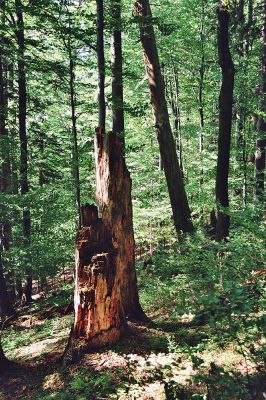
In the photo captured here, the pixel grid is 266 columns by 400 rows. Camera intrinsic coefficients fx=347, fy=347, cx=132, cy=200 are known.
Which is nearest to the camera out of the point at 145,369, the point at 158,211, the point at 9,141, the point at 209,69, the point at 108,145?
the point at 145,369

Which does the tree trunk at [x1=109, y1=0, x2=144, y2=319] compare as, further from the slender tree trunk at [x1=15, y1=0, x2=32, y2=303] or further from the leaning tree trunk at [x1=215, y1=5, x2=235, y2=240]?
the slender tree trunk at [x1=15, y1=0, x2=32, y2=303]

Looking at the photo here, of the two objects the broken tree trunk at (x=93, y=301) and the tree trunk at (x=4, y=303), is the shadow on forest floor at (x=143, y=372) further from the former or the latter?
the tree trunk at (x=4, y=303)

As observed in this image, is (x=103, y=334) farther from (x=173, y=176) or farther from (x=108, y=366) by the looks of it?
(x=173, y=176)

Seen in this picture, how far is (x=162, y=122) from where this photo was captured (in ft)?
27.2

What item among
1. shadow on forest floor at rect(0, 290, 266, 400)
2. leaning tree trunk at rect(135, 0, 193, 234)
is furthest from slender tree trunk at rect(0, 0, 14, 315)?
shadow on forest floor at rect(0, 290, 266, 400)

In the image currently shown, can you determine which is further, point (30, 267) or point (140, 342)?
point (30, 267)

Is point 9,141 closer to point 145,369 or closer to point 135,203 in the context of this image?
point 135,203

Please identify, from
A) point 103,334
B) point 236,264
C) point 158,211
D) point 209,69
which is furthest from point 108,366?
point 209,69

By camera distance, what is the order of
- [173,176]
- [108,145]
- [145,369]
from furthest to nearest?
[173,176] < [108,145] < [145,369]

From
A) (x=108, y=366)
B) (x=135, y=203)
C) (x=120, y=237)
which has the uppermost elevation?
(x=135, y=203)

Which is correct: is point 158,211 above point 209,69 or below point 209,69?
below

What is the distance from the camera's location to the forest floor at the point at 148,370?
3.28 meters

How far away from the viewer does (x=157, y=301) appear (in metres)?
7.74

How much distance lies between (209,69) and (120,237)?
13.4m
